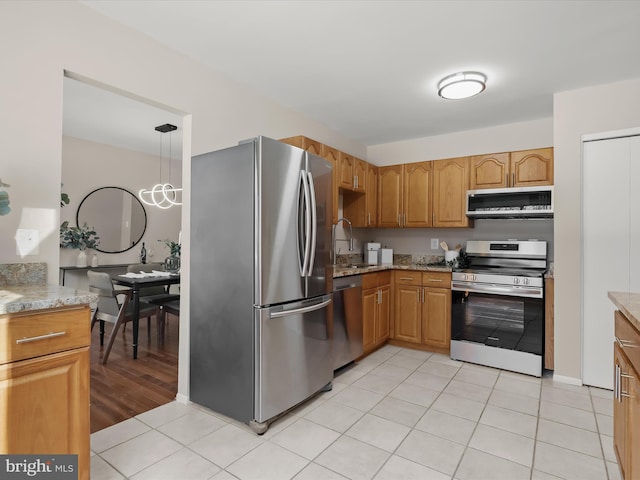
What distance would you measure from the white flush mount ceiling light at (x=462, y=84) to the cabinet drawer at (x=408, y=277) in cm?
180

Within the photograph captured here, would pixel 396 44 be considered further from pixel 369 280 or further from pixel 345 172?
pixel 369 280

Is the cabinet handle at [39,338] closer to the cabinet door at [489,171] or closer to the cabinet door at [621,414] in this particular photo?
the cabinet door at [621,414]

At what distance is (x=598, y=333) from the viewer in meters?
2.94

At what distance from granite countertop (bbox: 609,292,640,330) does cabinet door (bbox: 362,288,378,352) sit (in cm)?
208

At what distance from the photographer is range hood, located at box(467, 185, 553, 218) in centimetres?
338

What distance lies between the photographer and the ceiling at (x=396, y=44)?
206cm

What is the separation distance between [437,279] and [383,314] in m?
0.69

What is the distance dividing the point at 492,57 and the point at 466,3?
71cm

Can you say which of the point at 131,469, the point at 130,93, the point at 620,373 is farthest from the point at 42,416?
the point at 620,373

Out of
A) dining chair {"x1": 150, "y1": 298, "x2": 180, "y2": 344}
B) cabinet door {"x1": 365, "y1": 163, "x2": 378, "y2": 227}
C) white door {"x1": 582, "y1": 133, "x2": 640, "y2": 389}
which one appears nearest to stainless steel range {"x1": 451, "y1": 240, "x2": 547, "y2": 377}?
white door {"x1": 582, "y1": 133, "x2": 640, "y2": 389}

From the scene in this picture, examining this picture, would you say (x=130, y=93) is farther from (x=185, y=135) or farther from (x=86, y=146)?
(x=86, y=146)

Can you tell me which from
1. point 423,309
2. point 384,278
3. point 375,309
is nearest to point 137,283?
point 375,309

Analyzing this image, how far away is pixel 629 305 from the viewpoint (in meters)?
1.42

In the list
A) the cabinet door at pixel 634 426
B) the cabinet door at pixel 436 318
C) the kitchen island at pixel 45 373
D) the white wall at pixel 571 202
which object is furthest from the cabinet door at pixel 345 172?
the cabinet door at pixel 634 426
